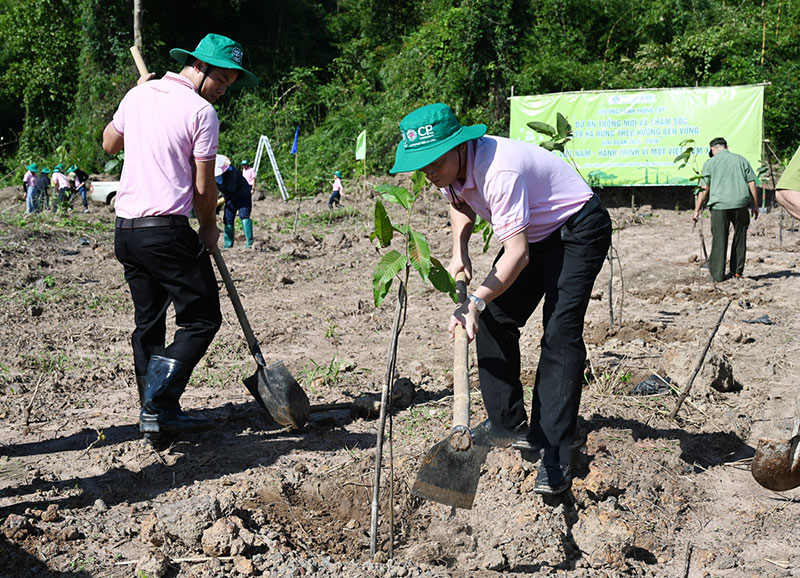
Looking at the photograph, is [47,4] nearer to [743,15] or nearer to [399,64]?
[399,64]

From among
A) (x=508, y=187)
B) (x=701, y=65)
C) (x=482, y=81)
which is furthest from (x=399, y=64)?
(x=508, y=187)

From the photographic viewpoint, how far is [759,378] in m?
4.75

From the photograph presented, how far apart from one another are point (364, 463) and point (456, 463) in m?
0.93

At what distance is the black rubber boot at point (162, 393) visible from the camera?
11.0 ft

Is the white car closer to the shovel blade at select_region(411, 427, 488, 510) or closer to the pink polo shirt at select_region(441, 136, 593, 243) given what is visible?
the pink polo shirt at select_region(441, 136, 593, 243)

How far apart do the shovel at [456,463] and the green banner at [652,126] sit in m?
11.7

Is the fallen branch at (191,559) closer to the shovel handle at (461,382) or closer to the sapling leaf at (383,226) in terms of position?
the shovel handle at (461,382)

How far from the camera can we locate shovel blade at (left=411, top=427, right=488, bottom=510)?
259 cm

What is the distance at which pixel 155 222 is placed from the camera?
3289mm

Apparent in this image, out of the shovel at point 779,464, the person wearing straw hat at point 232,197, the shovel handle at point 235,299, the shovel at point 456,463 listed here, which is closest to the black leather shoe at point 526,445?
the shovel at point 456,463

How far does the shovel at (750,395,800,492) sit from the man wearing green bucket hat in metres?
0.71

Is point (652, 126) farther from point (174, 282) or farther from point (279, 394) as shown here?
point (174, 282)

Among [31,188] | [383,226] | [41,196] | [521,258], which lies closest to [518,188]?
[521,258]

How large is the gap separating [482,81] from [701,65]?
5149 mm
